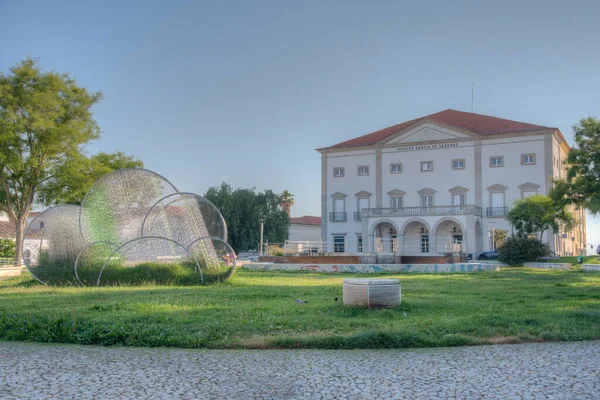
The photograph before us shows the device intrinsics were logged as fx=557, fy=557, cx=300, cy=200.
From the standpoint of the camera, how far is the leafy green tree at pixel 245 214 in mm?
57594

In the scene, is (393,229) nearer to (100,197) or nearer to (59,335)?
(100,197)

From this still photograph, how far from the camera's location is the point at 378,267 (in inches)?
1118

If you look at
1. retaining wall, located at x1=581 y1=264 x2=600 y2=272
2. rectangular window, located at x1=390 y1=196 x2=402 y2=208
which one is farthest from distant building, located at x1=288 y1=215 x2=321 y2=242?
retaining wall, located at x1=581 y1=264 x2=600 y2=272

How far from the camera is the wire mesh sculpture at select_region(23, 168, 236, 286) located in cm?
1689

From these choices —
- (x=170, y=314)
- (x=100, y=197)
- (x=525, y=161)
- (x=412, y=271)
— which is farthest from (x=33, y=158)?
(x=525, y=161)

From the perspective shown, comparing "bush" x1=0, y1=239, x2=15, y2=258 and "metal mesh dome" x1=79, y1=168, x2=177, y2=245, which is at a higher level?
"metal mesh dome" x1=79, y1=168, x2=177, y2=245

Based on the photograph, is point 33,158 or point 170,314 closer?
point 170,314

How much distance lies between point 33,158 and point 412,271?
21.8 m

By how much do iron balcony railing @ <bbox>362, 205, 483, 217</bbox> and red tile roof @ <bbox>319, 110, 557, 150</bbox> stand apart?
25.0 ft

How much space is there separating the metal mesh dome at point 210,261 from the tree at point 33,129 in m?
16.7

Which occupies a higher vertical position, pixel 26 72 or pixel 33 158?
pixel 26 72

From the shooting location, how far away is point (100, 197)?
1852 cm

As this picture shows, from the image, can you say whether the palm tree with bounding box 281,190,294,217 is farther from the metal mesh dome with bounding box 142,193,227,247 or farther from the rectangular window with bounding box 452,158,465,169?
the metal mesh dome with bounding box 142,193,227,247

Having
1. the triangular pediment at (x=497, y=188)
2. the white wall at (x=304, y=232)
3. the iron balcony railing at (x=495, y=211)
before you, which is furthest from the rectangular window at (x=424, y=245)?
the white wall at (x=304, y=232)
